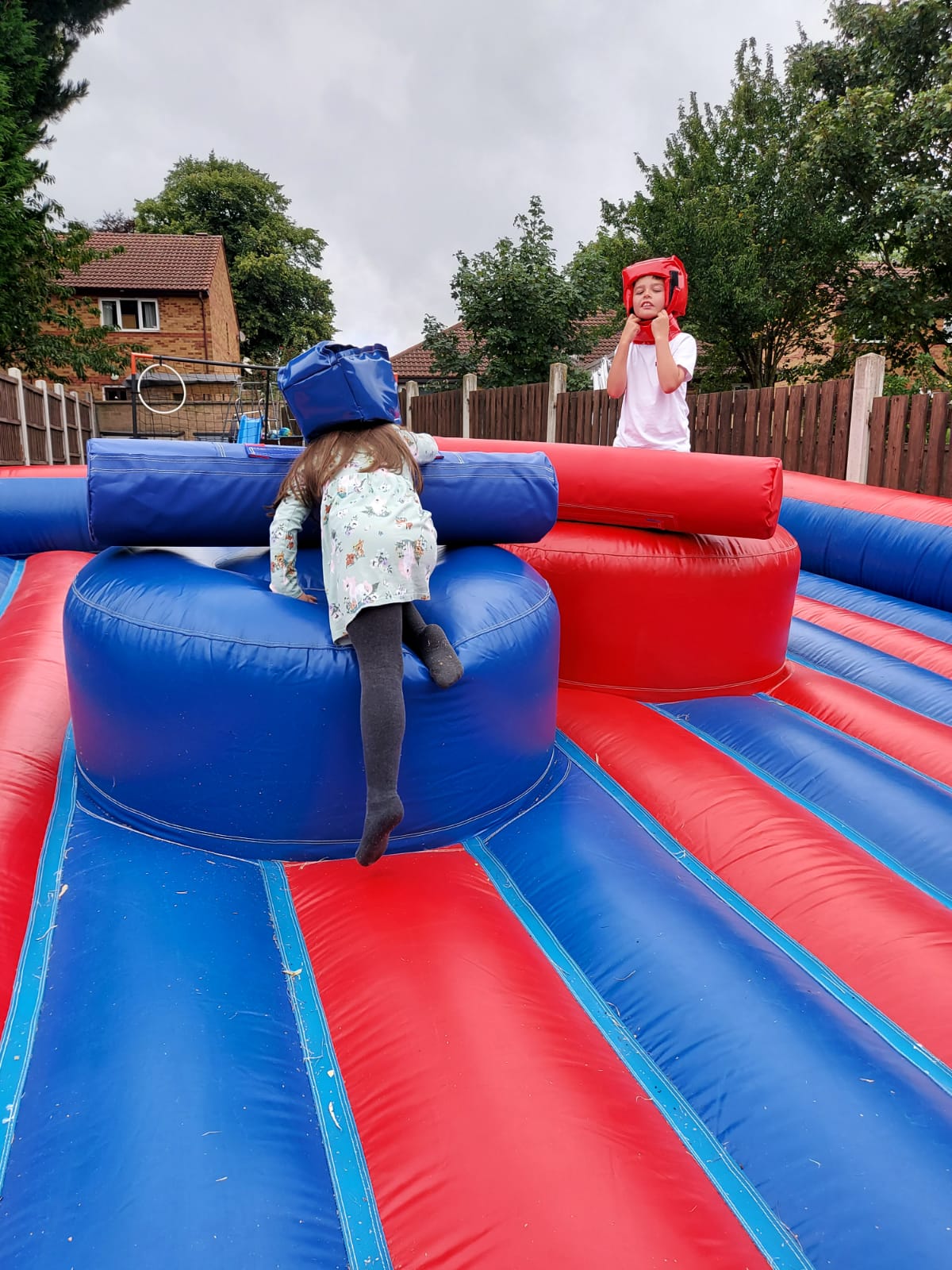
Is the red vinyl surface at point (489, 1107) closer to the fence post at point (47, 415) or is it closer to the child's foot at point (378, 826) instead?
the child's foot at point (378, 826)

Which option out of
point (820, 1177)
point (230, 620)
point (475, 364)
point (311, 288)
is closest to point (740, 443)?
point (230, 620)

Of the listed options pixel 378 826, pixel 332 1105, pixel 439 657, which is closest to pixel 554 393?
pixel 439 657

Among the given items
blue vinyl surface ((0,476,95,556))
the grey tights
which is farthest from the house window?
the grey tights

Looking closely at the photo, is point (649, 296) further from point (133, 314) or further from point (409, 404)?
point (133, 314)

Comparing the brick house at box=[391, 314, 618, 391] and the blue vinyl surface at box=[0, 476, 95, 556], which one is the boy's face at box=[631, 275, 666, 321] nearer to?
the blue vinyl surface at box=[0, 476, 95, 556]

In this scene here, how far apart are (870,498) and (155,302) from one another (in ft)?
73.9

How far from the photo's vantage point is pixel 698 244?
1143cm

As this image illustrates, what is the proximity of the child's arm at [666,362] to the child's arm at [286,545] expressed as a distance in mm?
1725

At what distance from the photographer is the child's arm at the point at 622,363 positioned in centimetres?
326

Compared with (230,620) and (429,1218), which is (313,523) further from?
(429,1218)

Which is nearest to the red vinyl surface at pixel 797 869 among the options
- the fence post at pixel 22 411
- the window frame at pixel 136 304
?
the fence post at pixel 22 411

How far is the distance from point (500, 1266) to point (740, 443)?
18.9 feet

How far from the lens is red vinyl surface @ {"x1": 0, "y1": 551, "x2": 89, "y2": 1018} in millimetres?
1584

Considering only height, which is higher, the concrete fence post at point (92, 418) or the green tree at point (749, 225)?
the green tree at point (749, 225)
